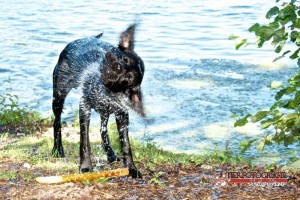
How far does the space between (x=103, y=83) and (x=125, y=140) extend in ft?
2.40

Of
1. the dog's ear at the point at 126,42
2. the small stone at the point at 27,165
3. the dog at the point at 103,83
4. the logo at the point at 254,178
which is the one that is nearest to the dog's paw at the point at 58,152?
the dog at the point at 103,83

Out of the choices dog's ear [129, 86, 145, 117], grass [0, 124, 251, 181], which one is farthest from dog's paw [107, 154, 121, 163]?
dog's ear [129, 86, 145, 117]

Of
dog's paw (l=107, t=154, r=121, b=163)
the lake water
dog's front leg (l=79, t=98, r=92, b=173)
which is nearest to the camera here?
dog's front leg (l=79, t=98, r=92, b=173)

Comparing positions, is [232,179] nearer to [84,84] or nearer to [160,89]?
[84,84]

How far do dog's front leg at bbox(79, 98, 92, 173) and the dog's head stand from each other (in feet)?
1.91

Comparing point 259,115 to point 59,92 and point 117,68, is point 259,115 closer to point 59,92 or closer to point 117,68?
point 117,68

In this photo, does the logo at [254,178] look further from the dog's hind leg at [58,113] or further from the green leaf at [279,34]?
the dog's hind leg at [58,113]

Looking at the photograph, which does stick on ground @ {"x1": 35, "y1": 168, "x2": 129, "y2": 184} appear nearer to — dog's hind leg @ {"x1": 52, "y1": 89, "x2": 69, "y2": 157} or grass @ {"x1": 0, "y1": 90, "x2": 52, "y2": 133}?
dog's hind leg @ {"x1": 52, "y1": 89, "x2": 69, "y2": 157}

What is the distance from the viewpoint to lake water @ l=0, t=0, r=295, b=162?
8.62 m

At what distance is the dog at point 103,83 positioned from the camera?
16.2ft

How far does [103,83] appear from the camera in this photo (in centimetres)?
513

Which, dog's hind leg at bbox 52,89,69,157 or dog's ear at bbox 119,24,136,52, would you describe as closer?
dog's ear at bbox 119,24,136,52

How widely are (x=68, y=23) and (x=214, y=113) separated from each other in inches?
365

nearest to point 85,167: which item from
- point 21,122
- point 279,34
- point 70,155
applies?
point 70,155
